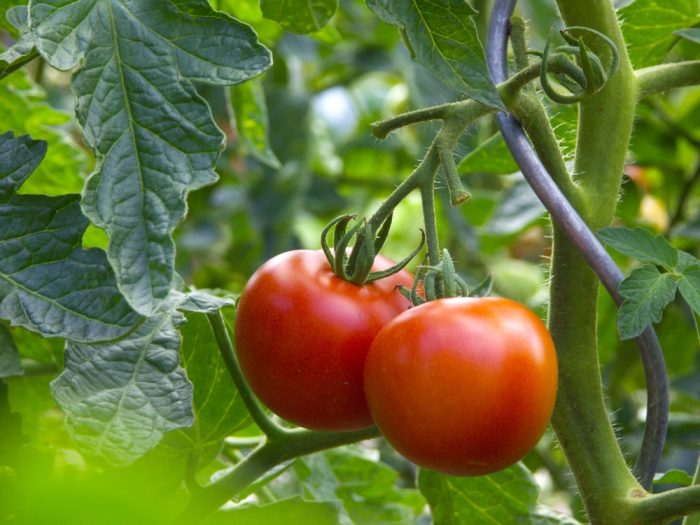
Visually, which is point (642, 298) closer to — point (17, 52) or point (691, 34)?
point (691, 34)

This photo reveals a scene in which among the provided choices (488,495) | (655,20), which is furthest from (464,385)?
(655,20)

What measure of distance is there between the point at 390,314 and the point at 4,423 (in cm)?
33

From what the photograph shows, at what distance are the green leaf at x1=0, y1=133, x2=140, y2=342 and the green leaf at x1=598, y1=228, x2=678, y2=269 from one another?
0.31 meters

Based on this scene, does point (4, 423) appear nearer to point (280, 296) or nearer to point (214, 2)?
point (280, 296)

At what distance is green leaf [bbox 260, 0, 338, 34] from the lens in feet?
2.75

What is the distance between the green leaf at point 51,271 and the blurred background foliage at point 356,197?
0.15 m

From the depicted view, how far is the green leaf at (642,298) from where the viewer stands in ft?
2.09

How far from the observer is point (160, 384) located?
70cm

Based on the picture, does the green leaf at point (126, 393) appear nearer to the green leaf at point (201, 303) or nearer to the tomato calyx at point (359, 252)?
the green leaf at point (201, 303)

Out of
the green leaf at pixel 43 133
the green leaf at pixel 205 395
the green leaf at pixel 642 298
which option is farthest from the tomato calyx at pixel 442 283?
the green leaf at pixel 43 133

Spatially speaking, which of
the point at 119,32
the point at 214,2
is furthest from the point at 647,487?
the point at 214,2

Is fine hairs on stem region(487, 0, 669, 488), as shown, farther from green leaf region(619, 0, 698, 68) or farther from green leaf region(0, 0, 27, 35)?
green leaf region(0, 0, 27, 35)

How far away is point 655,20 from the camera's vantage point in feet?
2.97

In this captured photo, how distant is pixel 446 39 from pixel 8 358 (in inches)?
16.8
